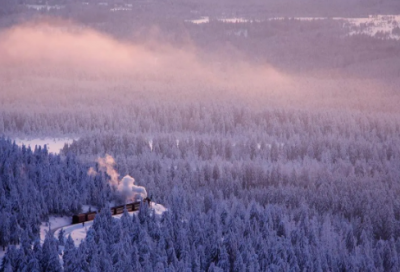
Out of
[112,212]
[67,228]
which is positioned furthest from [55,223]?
[112,212]

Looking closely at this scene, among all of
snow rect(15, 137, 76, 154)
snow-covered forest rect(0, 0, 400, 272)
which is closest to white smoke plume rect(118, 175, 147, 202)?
snow-covered forest rect(0, 0, 400, 272)

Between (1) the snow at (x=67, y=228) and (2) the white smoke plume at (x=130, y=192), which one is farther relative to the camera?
(2) the white smoke plume at (x=130, y=192)

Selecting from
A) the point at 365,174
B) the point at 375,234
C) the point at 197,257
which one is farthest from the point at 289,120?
the point at 197,257

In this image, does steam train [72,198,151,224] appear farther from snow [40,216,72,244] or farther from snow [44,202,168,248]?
snow [40,216,72,244]

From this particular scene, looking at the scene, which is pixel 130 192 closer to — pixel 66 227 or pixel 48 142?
pixel 66 227

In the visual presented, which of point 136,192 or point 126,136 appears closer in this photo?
point 136,192

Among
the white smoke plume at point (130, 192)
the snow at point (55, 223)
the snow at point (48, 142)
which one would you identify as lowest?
the snow at point (48, 142)

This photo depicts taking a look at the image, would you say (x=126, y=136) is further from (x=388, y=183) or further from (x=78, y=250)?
(x=78, y=250)

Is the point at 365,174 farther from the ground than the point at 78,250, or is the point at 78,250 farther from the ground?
the point at 78,250

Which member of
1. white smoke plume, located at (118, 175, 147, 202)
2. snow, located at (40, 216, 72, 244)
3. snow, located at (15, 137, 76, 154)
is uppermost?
snow, located at (40, 216, 72, 244)

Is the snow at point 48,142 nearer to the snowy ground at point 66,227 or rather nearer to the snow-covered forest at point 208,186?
the snow-covered forest at point 208,186

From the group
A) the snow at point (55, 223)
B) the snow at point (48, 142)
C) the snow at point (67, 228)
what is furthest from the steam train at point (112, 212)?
the snow at point (48, 142)
